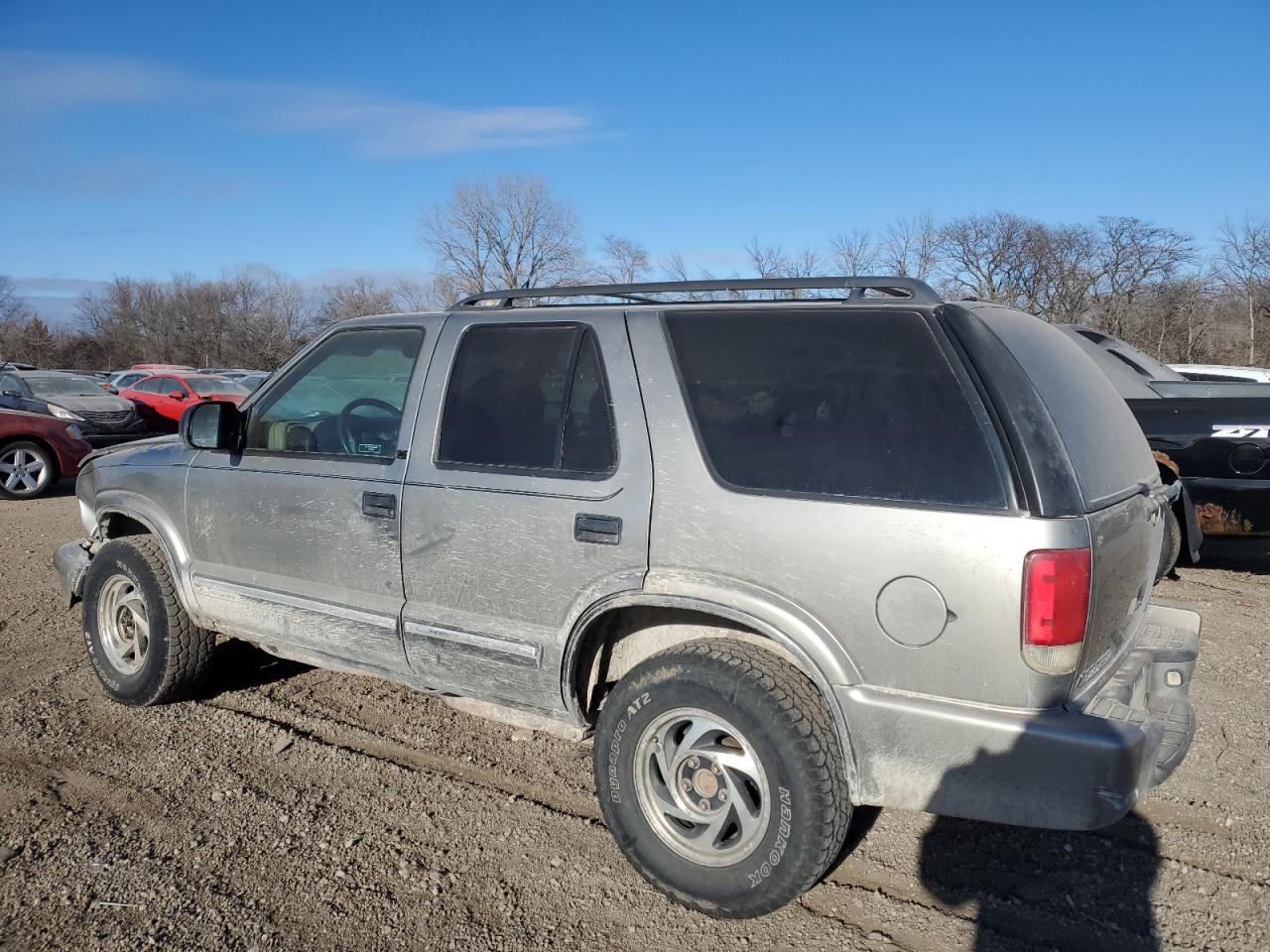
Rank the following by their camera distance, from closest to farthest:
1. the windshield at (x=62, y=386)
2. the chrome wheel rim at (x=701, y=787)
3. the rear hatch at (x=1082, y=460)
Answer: the rear hatch at (x=1082, y=460)
the chrome wheel rim at (x=701, y=787)
the windshield at (x=62, y=386)

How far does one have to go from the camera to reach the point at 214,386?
21359mm

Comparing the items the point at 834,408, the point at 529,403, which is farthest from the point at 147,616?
the point at 834,408

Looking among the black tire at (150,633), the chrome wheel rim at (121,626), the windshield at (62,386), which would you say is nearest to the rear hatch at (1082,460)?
the black tire at (150,633)

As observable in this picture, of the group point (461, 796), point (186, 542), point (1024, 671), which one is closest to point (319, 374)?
point (186, 542)

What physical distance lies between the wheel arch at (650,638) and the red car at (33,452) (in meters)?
10.8

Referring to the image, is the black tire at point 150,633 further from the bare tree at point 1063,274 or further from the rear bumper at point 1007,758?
the bare tree at point 1063,274

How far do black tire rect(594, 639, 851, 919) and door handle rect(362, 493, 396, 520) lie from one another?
1.13 m

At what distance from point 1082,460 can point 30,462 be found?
12.4 metres

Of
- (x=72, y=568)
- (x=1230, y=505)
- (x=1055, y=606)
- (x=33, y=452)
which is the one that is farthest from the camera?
(x=33, y=452)

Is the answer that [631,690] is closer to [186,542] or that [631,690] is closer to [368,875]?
[368,875]

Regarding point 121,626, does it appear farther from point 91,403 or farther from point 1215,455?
point 91,403

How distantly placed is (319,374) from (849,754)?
2.72m

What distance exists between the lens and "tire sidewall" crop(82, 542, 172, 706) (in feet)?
14.3

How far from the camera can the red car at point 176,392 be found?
19.7m
